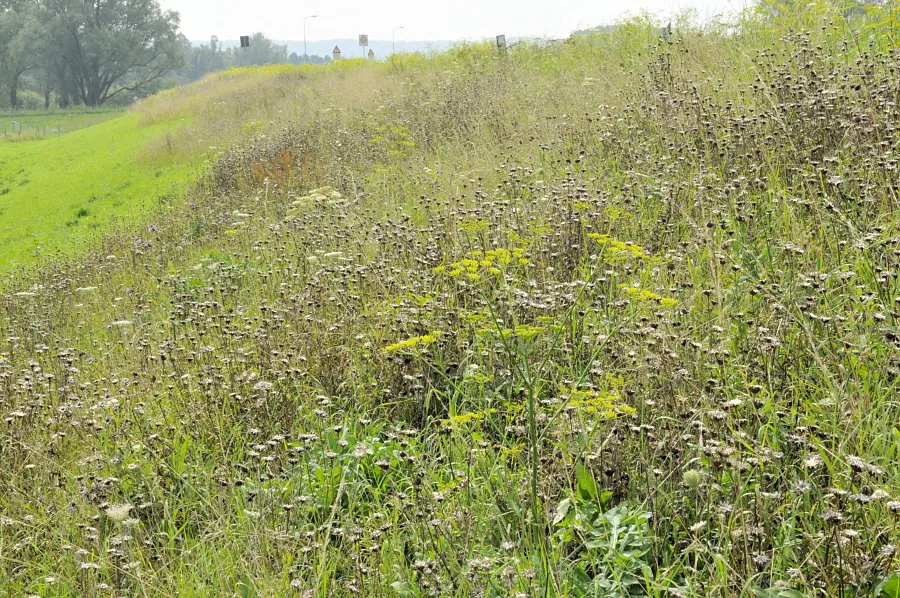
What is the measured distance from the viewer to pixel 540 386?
3.82 m

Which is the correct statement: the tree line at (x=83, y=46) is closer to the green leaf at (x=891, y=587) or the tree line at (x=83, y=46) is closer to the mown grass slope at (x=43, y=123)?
the mown grass slope at (x=43, y=123)

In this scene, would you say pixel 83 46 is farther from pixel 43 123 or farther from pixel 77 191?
pixel 77 191

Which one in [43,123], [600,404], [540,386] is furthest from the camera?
[43,123]

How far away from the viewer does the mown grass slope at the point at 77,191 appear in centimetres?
1548

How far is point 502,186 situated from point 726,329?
146 inches

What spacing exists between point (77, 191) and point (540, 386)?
68.0 feet

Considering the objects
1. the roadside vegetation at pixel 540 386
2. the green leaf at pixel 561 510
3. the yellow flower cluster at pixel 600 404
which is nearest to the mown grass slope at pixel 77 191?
the roadside vegetation at pixel 540 386

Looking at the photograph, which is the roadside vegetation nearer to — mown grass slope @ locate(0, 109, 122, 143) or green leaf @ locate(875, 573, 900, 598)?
green leaf @ locate(875, 573, 900, 598)

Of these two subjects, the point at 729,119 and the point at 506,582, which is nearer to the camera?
the point at 506,582

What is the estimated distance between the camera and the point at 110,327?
7027 mm

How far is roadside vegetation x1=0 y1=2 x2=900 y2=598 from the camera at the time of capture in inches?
104

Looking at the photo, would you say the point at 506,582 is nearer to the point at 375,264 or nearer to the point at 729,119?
the point at 375,264

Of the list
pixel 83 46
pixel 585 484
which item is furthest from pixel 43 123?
pixel 585 484

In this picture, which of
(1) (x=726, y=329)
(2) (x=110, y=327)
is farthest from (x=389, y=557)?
(2) (x=110, y=327)
